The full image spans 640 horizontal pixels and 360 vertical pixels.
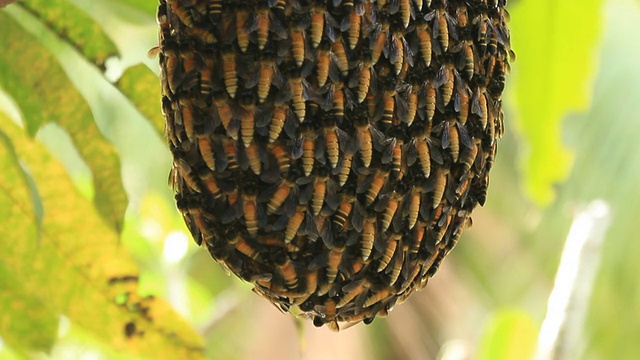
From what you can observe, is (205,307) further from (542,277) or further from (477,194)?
(477,194)

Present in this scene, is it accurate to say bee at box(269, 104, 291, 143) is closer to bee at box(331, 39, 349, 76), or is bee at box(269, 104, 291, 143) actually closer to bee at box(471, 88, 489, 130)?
bee at box(331, 39, 349, 76)

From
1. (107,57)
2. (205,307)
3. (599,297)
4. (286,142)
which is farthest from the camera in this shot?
(599,297)

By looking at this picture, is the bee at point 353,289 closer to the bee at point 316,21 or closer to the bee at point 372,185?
the bee at point 372,185

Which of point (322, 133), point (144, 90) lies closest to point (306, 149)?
point (322, 133)

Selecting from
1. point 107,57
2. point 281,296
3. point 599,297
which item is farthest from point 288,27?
point 599,297

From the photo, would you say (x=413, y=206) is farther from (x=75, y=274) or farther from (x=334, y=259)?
(x=75, y=274)

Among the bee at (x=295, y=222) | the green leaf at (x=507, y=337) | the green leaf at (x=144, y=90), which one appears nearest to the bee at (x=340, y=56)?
the bee at (x=295, y=222)
